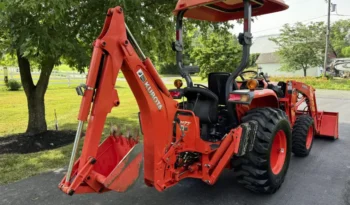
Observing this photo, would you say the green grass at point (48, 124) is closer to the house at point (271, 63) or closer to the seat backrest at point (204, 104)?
the seat backrest at point (204, 104)

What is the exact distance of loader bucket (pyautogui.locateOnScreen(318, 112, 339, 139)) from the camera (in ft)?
21.2

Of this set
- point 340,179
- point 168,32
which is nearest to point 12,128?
point 168,32

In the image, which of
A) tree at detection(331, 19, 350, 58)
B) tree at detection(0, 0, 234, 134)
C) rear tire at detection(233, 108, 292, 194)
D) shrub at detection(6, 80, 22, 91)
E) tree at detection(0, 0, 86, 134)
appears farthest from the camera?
tree at detection(331, 19, 350, 58)

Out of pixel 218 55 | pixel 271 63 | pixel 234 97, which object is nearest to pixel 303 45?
pixel 218 55

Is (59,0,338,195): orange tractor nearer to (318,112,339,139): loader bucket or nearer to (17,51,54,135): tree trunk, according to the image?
(318,112,339,139): loader bucket

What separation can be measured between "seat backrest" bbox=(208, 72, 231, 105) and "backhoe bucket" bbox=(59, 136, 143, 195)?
1318 mm

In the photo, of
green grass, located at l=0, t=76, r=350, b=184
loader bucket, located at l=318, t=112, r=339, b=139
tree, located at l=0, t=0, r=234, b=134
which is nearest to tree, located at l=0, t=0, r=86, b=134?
tree, located at l=0, t=0, r=234, b=134

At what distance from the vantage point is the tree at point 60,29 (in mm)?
3844

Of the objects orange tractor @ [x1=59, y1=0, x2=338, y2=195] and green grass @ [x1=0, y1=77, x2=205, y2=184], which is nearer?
orange tractor @ [x1=59, y1=0, x2=338, y2=195]

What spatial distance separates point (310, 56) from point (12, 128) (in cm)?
3163

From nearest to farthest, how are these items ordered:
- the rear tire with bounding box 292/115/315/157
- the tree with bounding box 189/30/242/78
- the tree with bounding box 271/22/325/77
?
the rear tire with bounding box 292/115/315/157, the tree with bounding box 189/30/242/78, the tree with bounding box 271/22/325/77

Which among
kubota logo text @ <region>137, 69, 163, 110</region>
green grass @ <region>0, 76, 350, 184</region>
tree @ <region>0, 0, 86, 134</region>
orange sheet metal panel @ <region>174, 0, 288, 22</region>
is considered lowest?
green grass @ <region>0, 76, 350, 184</region>

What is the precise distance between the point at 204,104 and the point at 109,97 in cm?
144

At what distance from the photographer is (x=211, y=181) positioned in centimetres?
334
